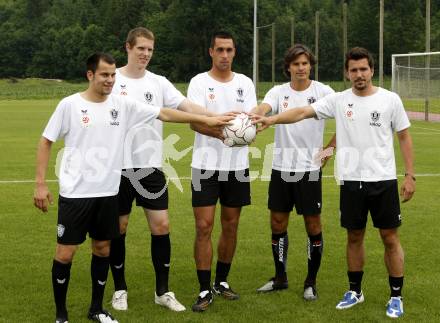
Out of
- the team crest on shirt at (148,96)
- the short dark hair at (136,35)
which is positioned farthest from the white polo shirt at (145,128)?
the short dark hair at (136,35)

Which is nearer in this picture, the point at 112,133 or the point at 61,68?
the point at 112,133

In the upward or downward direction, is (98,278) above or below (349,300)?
above

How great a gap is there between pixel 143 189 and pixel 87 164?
0.80 metres

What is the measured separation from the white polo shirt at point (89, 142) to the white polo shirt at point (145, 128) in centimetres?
46

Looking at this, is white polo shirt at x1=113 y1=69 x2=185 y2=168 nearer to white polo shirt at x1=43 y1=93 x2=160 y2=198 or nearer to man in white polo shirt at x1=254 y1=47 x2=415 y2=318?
white polo shirt at x1=43 y1=93 x2=160 y2=198

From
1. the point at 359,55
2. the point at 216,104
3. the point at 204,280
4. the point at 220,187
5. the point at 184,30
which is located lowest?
the point at 204,280

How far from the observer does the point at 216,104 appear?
6141 millimetres

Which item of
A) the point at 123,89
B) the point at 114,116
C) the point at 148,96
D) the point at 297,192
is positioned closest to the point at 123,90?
the point at 123,89

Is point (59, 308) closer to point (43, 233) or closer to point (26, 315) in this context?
point (26, 315)

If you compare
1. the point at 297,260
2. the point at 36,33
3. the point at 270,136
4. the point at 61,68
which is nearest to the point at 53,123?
the point at 297,260

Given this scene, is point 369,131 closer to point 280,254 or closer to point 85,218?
point 280,254

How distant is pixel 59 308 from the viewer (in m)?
5.46

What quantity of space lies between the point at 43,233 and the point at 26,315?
3257 mm

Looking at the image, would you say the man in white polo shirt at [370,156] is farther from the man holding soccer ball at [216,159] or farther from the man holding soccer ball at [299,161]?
the man holding soccer ball at [216,159]
